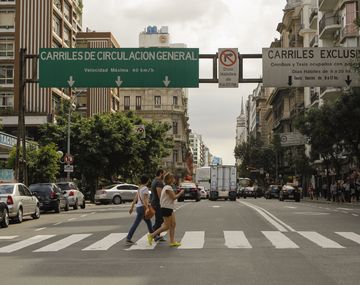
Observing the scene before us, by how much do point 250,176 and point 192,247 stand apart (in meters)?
102

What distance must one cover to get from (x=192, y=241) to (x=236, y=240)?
109cm

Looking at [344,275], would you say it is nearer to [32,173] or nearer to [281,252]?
[281,252]

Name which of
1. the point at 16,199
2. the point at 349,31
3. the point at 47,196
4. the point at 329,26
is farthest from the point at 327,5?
the point at 16,199

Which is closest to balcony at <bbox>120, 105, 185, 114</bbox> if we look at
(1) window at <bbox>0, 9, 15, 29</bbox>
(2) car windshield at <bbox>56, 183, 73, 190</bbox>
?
(1) window at <bbox>0, 9, 15, 29</bbox>

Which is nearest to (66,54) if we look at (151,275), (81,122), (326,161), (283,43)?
(151,275)

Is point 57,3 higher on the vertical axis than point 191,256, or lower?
higher

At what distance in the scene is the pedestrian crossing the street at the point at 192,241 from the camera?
47.1 ft

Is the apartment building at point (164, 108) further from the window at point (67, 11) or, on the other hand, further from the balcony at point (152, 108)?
the window at point (67, 11)

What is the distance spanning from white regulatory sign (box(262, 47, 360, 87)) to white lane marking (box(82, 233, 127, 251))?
35.8 ft

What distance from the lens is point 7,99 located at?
63844mm

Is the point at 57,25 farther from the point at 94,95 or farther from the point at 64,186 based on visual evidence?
the point at 64,186

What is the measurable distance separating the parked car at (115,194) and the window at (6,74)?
70.3 feet

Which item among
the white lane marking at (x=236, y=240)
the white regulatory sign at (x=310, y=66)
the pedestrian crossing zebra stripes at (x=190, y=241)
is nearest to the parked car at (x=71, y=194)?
the white regulatory sign at (x=310, y=66)

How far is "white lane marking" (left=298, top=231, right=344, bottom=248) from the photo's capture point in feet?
47.5
